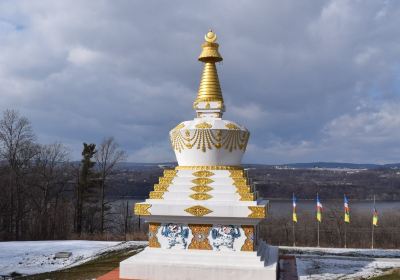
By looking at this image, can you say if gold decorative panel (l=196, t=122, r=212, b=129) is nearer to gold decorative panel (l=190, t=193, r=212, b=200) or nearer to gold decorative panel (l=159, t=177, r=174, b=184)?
gold decorative panel (l=159, t=177, r=174, b=184)

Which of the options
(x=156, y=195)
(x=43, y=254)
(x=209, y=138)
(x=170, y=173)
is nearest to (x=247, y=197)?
(x=209, y=138)

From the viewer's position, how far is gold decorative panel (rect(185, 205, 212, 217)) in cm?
1284

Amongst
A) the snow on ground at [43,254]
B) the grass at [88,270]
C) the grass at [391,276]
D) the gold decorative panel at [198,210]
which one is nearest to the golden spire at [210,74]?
the gold decorative panel at [198,210]

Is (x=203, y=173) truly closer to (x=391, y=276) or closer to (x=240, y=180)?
(x=240, y=180)

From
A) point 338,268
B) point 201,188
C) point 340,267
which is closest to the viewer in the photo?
point 201,188

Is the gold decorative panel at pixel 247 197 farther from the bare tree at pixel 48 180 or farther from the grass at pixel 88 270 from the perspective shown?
the bare tree at pixel 48 180

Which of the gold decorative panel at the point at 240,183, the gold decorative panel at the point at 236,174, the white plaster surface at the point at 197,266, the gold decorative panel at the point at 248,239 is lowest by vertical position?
the white plaster surface at the point at 197,266

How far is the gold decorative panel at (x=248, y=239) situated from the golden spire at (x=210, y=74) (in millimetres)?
4139

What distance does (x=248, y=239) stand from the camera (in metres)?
12.8

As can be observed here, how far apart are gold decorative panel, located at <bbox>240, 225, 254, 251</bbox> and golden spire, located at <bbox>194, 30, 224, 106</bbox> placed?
4139mm

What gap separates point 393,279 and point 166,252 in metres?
6.96

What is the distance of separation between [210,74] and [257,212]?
16.7 ft

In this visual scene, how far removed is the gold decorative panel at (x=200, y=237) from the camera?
1304 centimetres

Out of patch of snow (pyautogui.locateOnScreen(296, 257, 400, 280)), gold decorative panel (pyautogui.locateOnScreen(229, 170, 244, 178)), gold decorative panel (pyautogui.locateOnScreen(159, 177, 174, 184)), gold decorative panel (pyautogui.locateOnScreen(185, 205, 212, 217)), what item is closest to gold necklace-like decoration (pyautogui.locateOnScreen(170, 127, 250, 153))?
gold decorative panel (pyautogui.locateOnScreen(229, 170, 244, 178))
